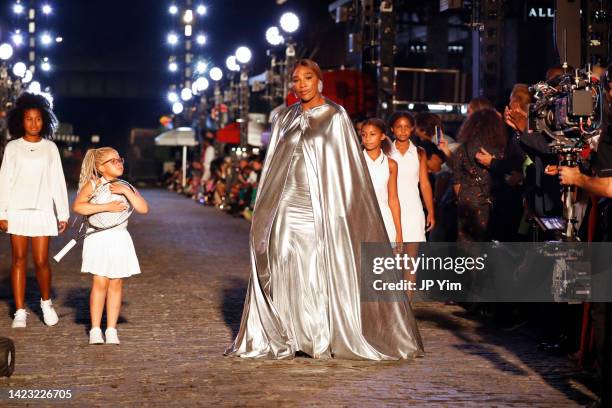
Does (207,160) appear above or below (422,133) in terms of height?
below

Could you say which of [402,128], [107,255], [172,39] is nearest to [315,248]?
[107,255]

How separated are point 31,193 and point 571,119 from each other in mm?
4680

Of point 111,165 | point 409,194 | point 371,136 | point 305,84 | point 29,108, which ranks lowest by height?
point 409,194

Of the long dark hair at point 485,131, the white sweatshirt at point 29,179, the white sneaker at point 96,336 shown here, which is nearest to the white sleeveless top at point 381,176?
the long dark hair at point 485,131

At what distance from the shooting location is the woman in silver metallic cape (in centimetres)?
850

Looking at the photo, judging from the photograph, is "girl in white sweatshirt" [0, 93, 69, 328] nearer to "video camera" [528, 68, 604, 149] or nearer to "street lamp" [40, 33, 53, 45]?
"video camera" [528, 68, 604, 149]

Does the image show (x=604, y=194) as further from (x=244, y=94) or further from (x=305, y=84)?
(x=244, y=94)

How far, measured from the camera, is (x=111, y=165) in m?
9.26

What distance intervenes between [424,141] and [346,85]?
7.53m

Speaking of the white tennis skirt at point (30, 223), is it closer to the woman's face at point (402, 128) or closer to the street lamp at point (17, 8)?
the woman's face at point (402, 128)

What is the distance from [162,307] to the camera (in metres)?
11.6

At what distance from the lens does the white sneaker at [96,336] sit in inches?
357

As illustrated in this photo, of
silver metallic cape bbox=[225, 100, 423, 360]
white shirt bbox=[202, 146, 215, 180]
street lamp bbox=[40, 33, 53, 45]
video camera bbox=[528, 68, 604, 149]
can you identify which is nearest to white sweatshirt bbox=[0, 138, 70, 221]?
silver metallic cape bbox=[225, 100, 423, 360]

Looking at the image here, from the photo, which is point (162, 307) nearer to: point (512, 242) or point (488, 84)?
point (512, 242)
